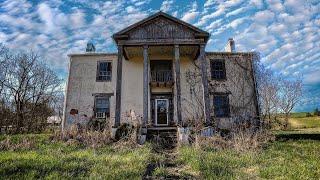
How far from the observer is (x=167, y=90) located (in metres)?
20.7

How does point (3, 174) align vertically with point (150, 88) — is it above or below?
below

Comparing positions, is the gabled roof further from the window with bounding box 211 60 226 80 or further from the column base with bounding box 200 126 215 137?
the column base with bounding box 200 126 215 137

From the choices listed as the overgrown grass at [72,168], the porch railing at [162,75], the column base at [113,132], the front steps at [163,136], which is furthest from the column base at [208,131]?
the porch railing at [162,75]

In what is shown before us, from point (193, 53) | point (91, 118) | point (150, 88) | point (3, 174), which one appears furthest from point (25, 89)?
point (3, 174)

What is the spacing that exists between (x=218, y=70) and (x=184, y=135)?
920 cm

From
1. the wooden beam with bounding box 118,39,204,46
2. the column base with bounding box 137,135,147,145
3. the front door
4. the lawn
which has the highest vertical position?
the wooden beam with bounding box 118,39,204,46

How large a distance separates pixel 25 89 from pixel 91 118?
15208 millimetres

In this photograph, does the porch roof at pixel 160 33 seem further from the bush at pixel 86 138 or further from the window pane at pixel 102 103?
the bush at pixel 86 138

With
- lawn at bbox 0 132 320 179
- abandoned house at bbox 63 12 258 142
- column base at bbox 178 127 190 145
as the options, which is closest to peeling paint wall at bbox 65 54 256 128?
abandoned house at bbox 63 12 258 142

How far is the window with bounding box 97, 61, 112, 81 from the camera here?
20500 mm

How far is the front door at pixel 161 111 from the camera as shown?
20.3 metres

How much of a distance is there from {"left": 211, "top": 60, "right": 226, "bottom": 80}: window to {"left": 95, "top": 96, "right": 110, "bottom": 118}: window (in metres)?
7.92

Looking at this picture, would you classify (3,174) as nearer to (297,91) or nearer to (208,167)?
(208,167)

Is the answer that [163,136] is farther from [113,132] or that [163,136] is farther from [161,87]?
[161,87]
